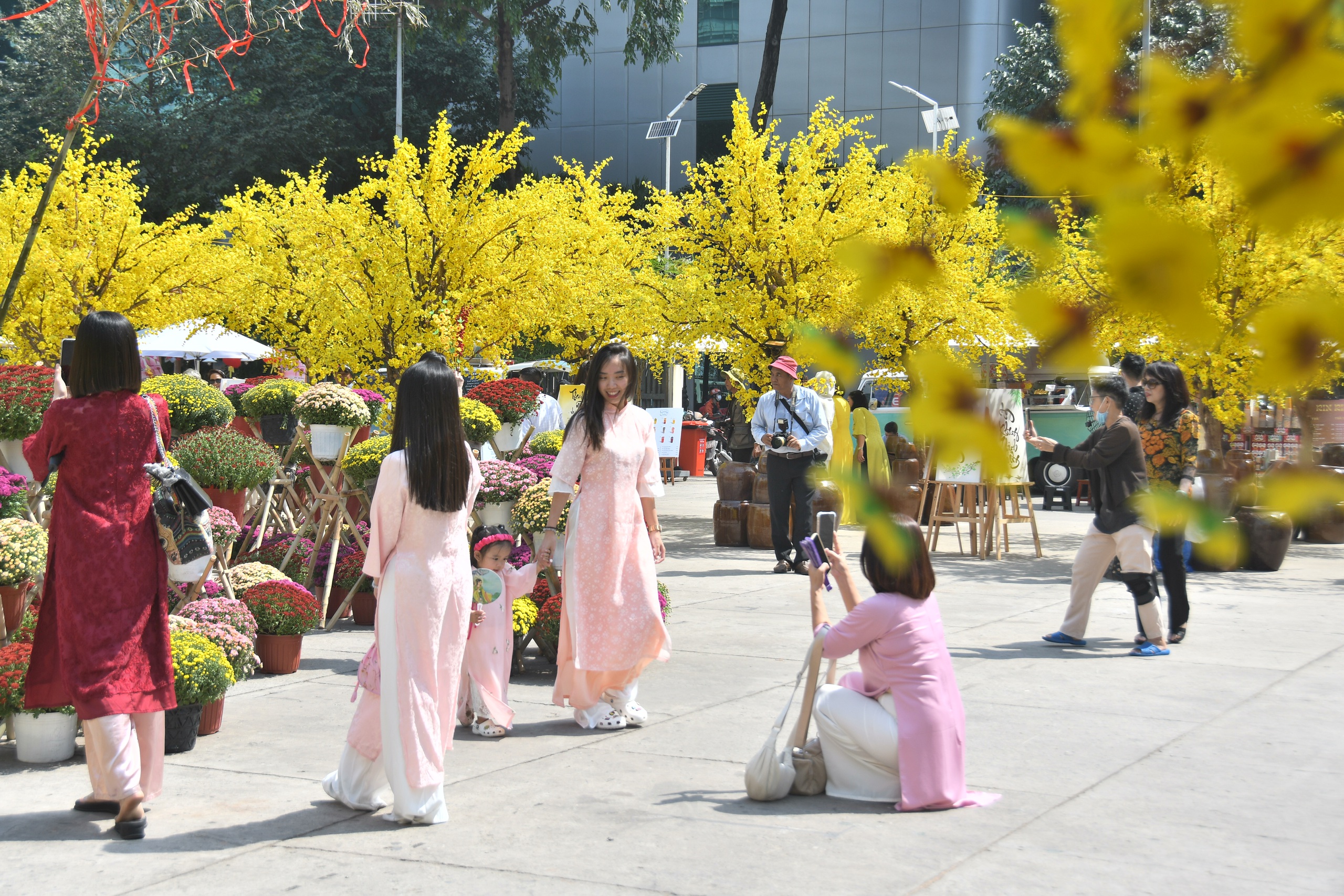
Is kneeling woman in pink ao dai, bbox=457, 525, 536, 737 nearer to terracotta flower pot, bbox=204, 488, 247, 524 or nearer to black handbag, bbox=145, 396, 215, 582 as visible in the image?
black handbag, bbox=145, 396, 215, 582

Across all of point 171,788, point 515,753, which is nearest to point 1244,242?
point 515,753

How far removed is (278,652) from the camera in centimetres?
686

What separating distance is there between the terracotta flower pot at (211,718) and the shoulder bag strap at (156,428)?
142 centimetres

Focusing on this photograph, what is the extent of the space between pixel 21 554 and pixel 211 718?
3.60 ft

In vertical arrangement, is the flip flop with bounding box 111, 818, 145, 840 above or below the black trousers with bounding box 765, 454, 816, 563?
below

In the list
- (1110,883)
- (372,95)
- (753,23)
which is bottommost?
(1110,883)

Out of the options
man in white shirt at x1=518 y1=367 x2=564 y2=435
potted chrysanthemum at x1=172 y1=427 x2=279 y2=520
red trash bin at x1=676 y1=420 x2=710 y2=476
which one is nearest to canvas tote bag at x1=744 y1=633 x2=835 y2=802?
potted chrysanthemum at x1=172 y1=427 x2=279 y2=520

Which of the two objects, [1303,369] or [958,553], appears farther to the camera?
[958,553]

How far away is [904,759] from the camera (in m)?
4.47

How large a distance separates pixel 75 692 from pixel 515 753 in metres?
1.82

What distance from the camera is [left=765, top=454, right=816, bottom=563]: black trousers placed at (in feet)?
35.5

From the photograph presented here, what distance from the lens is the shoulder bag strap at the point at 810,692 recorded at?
182 inches

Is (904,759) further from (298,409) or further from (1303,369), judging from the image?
(298,409)

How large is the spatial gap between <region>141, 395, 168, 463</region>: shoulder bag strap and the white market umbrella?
1656cm
